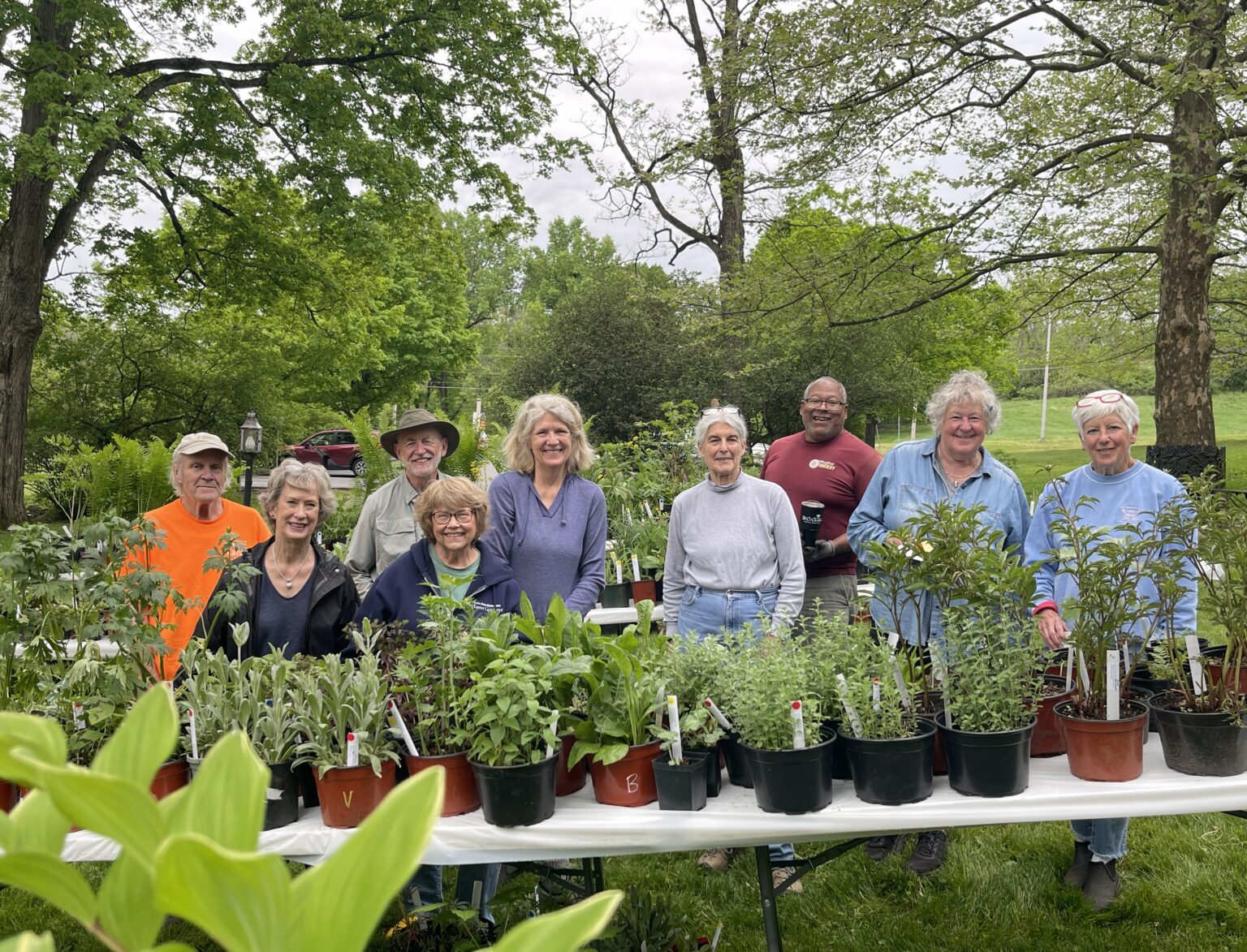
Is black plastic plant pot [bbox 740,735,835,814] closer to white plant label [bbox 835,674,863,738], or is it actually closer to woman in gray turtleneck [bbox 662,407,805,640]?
white plant label [bbox 835,674,863,738]

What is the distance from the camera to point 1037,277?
38.9 feet

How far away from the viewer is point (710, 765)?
227 centimetres

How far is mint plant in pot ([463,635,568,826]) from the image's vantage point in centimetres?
214

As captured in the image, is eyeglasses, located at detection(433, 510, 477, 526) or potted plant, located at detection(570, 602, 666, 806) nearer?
potted plant, located at detection(570, 602, 666, 806)

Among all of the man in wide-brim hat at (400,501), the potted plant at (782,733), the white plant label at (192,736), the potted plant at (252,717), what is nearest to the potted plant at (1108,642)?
the potted plant at (782,733)

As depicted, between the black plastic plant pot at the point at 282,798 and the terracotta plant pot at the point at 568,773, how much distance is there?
627 millimetres

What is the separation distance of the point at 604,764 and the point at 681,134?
11.6 meters

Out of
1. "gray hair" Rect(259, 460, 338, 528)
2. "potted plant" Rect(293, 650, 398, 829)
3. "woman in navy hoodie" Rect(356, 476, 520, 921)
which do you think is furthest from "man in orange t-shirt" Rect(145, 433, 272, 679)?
"potted plant" Rect(293, 650, 398, 829)

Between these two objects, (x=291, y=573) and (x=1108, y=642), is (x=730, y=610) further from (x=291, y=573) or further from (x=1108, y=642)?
(x=291, y=573)

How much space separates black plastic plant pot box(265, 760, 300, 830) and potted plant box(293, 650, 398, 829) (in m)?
0.05

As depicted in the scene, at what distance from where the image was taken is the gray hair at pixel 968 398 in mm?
3236

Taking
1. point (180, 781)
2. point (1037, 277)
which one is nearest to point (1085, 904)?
point (180, 781)

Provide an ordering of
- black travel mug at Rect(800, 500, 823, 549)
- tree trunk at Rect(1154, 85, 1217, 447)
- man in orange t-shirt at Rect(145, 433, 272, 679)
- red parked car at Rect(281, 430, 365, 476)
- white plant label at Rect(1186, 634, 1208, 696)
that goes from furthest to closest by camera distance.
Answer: red parked car at Rect(281, 430, 365, 476) < tree trunk at Rect(1154, 85, 1217, 447) < black travel mug at Rect(800, 500, 823, 549) < man in orange t-shirt at Rect(145, 433, 272, 679) < white plant label at Rect(1186, 634, 1208, 696)

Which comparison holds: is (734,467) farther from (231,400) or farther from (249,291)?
(231,400)
